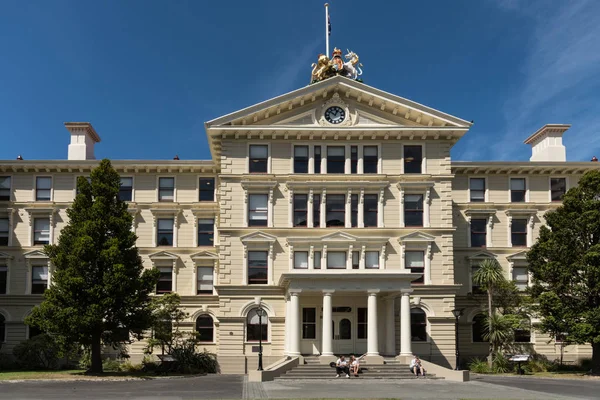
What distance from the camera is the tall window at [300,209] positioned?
137ft

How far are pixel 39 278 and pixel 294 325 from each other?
20.6 meters

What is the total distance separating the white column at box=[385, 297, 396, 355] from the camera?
1531 inches

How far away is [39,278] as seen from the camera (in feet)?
156

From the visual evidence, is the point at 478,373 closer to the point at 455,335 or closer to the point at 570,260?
the point at 455,335

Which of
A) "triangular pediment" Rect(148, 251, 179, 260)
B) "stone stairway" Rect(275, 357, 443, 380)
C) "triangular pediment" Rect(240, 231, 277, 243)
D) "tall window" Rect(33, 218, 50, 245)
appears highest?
"tall window" Rect(33, 218, 50, 245)

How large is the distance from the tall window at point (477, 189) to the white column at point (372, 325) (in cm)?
1392

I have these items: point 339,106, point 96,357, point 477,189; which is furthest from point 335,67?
point 96,357

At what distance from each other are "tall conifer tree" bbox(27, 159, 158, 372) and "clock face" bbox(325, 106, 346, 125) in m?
13.7

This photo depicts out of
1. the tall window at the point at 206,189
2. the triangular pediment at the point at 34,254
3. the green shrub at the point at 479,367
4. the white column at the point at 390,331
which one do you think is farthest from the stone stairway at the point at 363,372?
the triangular pediment at the point at 34,254

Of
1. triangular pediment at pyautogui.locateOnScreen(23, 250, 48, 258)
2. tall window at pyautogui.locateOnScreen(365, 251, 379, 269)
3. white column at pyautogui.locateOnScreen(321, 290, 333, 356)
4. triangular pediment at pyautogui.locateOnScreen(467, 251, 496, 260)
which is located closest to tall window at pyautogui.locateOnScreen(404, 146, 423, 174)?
tall window at pyautogui.locateOnScreen(365, 251, 379, 269)

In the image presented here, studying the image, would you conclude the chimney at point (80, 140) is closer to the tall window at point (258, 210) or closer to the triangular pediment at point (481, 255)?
the tall window at point (258, 210)

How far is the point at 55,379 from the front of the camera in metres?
33.4

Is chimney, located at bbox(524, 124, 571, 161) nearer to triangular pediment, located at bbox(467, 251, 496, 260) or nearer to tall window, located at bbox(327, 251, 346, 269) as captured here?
triangular pediment, located at bbox(467, 251, 496, 260)

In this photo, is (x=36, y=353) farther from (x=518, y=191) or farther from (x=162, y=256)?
(x=518, y=191)
